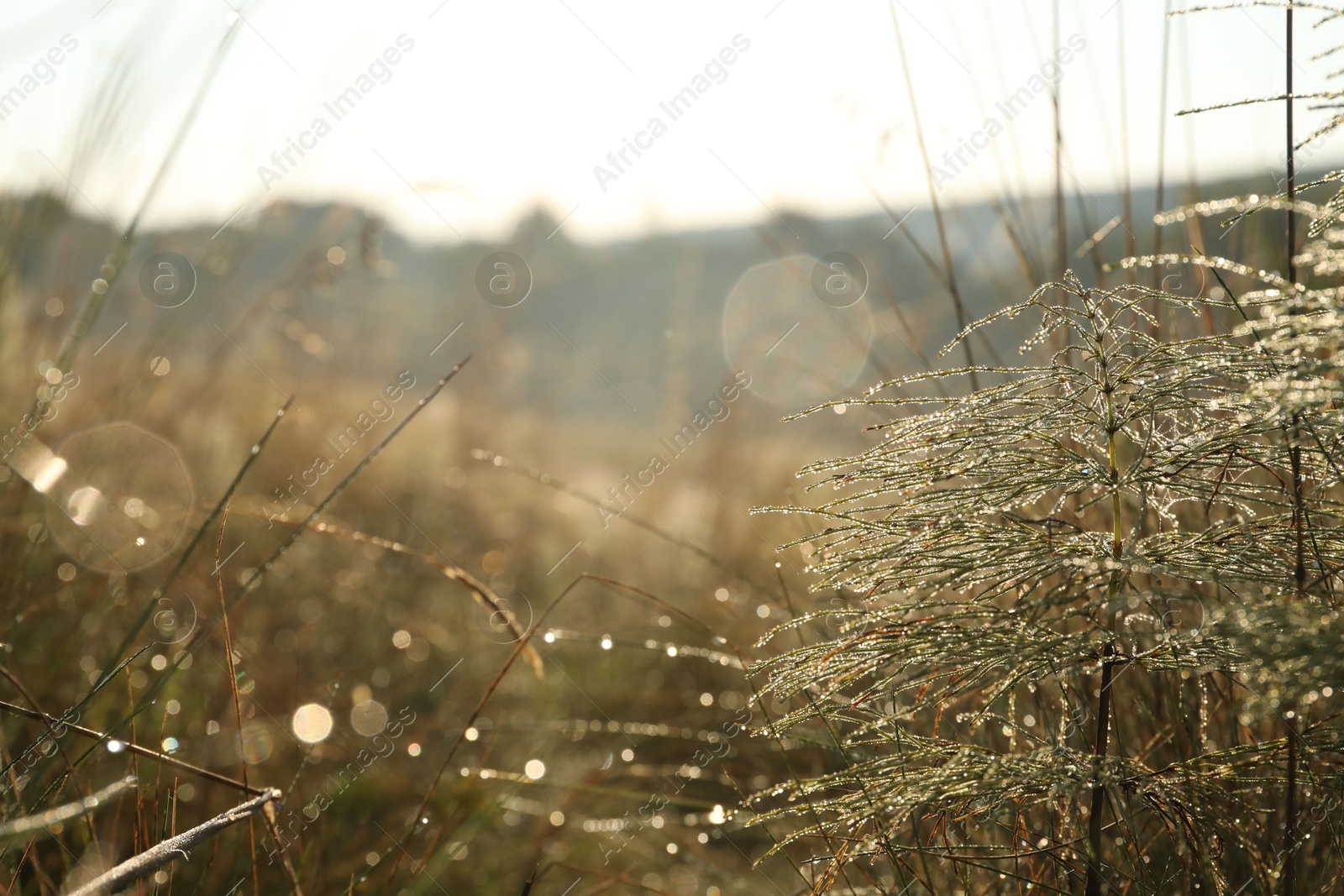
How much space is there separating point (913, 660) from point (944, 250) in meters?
1.07

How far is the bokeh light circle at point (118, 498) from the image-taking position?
91.8 inches

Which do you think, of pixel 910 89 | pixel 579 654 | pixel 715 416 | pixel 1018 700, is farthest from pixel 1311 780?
pixel 715 416

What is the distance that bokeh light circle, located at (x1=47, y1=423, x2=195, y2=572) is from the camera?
2.33 m

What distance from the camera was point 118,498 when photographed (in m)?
2.82

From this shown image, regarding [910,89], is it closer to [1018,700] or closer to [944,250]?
[944,250]

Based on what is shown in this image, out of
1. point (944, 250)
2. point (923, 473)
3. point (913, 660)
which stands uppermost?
point (944, 250)

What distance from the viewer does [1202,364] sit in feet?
3.03
